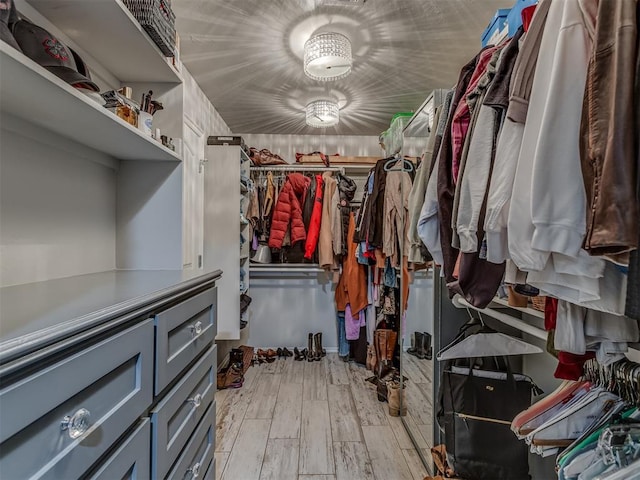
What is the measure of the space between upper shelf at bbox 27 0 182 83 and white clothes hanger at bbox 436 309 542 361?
166cm

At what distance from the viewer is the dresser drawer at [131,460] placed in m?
0.59

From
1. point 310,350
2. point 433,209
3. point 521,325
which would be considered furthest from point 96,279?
point 310,350

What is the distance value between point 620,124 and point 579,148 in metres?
0.08

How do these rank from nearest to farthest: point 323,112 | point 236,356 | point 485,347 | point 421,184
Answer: point 421,184 < point 485,347 < point 323,112 < point 236,356

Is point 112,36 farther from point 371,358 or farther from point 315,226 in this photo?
point 371,358

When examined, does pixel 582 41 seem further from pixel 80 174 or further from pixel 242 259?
pixel 242 259

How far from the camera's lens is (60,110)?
895 millimetres

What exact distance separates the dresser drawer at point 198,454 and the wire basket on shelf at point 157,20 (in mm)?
1319

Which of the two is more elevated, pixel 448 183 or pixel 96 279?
pixel 448 183

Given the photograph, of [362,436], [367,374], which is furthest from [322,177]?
[362,436]

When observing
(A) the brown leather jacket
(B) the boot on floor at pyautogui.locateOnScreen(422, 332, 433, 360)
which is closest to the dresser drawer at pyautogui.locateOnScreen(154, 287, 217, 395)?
(A) the brown leather jacket

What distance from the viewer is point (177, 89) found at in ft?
4.88

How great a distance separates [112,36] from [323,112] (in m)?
1.63

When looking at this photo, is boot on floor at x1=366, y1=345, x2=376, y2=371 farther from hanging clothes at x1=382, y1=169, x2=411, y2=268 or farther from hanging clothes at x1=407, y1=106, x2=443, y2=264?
hanging clothes at x1=407, y1=106, x2=443, y2=264
